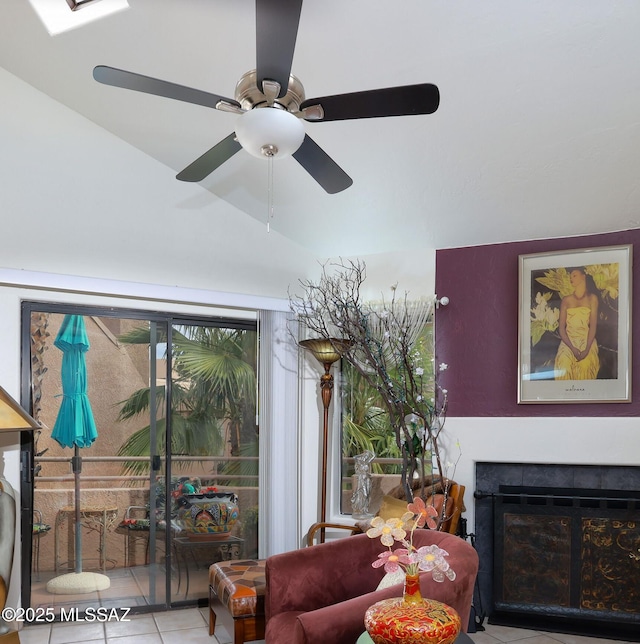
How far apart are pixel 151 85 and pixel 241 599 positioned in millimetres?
2427

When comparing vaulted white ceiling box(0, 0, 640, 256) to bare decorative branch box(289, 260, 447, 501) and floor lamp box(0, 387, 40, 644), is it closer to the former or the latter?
bare decorative branch box(289, 260, 447, 501)

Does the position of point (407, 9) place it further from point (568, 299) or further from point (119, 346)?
point (119, 346)

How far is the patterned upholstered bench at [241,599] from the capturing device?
10.5 ft

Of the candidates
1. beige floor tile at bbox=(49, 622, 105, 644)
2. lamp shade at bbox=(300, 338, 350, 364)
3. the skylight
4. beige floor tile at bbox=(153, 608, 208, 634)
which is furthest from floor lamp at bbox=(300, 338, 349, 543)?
the skylight

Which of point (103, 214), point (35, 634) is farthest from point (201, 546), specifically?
point (103, 214)

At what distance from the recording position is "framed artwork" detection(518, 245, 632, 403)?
3895 mm

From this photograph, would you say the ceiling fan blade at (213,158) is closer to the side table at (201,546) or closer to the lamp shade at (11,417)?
the lamp shade at (11,417)

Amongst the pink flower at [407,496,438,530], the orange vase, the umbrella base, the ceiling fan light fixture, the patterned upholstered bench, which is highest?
the ceiling fan light fixture

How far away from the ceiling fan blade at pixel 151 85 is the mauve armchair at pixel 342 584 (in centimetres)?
185

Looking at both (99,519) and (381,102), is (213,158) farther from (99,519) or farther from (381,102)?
(99,519)

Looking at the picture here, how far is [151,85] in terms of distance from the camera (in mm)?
2174

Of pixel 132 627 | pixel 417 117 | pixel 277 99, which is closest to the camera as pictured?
pixel 277 99

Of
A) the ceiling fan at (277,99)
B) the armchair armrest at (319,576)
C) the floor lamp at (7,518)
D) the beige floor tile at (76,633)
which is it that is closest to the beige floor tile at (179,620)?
the beige floor tile at (76,633)

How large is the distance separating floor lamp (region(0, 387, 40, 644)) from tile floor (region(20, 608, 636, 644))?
46 cm
